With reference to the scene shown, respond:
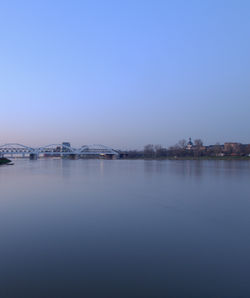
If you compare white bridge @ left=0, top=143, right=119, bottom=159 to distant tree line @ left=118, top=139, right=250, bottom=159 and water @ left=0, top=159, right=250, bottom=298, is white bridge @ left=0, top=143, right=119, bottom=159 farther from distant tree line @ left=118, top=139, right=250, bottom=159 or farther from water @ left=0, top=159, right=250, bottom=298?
water @ left=0, top=159, right=250, bottom=298

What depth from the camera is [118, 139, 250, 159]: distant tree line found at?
3507 cm

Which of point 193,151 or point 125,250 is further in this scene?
point 193,151

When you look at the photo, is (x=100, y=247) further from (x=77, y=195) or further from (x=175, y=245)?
(x=77, y=195)

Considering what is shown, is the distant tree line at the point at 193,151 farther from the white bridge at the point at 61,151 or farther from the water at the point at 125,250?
the water at the point at 125,250

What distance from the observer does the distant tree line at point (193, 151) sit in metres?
35.1

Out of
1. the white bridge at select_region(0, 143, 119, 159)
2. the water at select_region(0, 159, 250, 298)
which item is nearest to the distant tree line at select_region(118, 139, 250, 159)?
the white bridge at select_region(0, 143, 119, 159)

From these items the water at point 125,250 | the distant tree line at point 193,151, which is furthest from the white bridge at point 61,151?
the water at point 125,250

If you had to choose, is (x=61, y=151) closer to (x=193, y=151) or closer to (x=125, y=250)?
(x=193, y=151)

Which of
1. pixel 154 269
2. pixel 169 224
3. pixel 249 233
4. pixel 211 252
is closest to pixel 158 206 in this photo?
pixel 169 224

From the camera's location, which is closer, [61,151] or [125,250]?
[125,250]

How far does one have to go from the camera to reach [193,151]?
3753 centimetres

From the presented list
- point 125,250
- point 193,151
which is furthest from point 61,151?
point 125,250

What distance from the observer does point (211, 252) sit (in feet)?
7.78

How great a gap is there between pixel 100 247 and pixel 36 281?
744 millimetres
